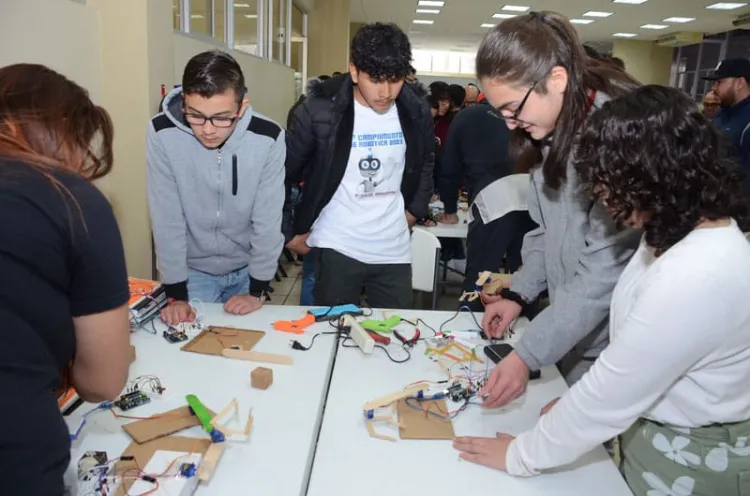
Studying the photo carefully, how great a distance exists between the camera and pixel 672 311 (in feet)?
2.70

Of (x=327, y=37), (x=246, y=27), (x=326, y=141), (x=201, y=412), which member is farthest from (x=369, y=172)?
(x=327, y=37)

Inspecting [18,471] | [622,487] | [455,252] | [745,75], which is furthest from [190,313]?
[745,75]

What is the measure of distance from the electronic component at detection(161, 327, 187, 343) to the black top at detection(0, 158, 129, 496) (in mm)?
809

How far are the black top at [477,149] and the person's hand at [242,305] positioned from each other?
1.79 metres

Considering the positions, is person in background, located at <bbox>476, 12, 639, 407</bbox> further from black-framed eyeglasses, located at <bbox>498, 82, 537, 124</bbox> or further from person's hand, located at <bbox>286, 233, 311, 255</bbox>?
person's hand, located at <bbox>286, 233, 311, 255</bbox>

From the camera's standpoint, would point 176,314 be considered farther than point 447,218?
No

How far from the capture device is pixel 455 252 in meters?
4.16

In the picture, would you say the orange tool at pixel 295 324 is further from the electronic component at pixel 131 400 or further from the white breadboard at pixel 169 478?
the white breadboard at pixel 169 478

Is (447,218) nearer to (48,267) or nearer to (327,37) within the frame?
(48,267)

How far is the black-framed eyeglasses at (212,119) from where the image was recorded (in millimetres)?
1626

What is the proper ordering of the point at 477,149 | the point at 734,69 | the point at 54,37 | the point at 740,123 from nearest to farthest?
the point at 54,37 → the point at 477,149 → the point at 740,123 → the point at 734,69

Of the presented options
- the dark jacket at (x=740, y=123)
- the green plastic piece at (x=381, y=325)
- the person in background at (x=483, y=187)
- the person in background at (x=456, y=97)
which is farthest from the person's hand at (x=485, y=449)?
the person in background at (x=456, y=97)

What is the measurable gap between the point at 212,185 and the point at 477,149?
1.80m

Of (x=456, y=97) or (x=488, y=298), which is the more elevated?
(x=456, y=97)
